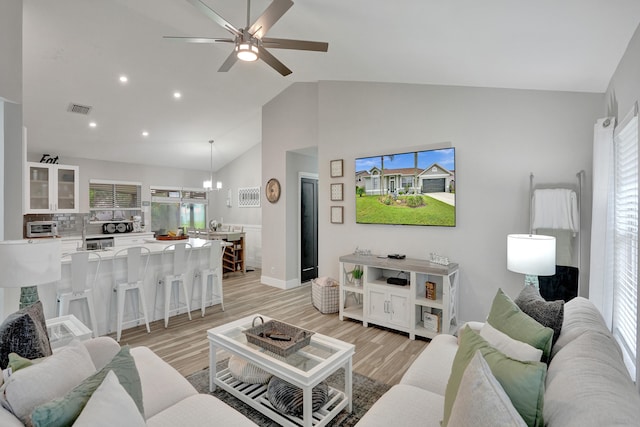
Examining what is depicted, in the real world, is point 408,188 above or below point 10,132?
below

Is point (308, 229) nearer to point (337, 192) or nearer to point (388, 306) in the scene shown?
point (337, 192)

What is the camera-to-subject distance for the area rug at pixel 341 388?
6.93 ft

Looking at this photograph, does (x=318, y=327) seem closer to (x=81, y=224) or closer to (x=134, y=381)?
(x=134, y=381)

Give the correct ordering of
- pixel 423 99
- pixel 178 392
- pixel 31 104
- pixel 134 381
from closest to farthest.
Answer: pixel 134 381, pixel 178 392, pixel 423 99, pixel 31 104

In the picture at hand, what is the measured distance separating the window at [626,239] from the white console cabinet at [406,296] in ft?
4.35

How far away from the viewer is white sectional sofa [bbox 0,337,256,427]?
1426mm

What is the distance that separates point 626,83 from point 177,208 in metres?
8.10

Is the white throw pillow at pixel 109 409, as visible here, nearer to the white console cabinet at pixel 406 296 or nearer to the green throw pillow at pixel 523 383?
the green throw pillow at pixel 523 383

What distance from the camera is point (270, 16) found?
7.21 feet

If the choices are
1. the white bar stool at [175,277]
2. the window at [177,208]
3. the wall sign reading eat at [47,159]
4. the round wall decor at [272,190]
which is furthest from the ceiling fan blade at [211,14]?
the window at [177,208]

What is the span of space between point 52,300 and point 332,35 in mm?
3849

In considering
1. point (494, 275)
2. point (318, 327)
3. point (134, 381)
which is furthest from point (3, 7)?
point (494, 275)

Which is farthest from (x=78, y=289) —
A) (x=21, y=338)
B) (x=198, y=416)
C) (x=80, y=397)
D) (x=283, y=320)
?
(x=80, y=397)

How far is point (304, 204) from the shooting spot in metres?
5.96
